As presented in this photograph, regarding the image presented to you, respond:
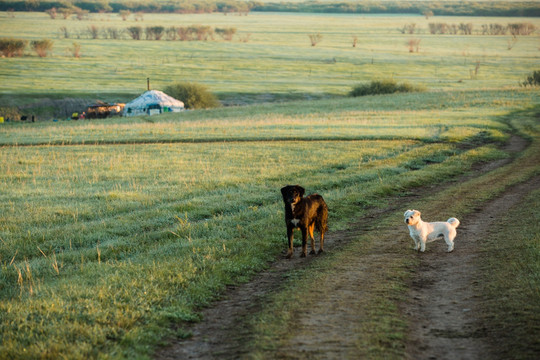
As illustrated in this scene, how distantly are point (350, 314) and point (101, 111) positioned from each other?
78.1m

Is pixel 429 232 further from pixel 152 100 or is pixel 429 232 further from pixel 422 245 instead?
pixel 152 100

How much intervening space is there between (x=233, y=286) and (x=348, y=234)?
16.0 feet

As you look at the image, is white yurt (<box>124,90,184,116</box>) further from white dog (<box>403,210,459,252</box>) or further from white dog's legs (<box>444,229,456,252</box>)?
white dog's legs (<box>444,229,456,252</box>)

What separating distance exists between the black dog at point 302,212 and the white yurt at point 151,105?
243 ft

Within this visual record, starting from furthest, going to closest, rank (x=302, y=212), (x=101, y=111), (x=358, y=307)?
(x=101, y=111), (x=302, y=212), (x=358, y=307)

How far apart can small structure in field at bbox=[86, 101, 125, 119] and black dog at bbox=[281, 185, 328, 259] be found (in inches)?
2851

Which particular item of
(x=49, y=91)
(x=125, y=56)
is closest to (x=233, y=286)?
(x=49, y=91)

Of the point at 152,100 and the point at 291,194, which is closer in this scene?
the point at 291,194

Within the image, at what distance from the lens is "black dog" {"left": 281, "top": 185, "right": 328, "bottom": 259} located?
1287 centimetres

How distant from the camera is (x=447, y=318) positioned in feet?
31.8

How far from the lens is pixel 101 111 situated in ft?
275

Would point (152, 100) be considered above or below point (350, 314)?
below

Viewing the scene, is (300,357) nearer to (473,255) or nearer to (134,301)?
(134,301)

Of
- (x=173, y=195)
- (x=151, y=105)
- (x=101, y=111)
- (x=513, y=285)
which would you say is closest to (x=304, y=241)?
(x=513, y=285)
